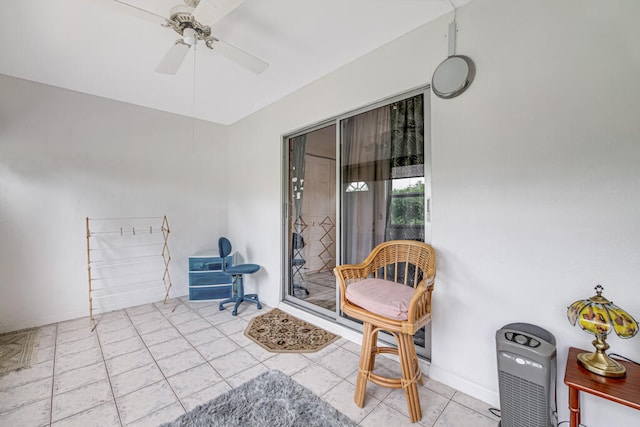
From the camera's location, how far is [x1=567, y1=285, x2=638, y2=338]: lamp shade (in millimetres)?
1104

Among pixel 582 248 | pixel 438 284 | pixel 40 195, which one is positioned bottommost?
pixel 438 284

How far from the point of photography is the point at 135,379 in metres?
1.98

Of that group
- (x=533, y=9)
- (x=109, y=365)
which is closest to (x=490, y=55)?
(x=533, y=9)

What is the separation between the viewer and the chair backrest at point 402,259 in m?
1.90

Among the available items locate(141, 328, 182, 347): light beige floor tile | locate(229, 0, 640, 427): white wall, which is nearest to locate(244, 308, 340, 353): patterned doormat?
locate(141, 328, 182, 347): light beige floor tile

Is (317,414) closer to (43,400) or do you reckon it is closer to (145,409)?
(145,409)

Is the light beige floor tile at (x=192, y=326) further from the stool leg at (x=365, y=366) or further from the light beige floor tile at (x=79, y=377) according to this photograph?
the stool leg at (x=365, y=366)

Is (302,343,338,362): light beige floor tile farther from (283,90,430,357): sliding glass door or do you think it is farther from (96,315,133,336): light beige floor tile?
(96,315,133,336): light beige floor tile

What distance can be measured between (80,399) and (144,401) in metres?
0.45

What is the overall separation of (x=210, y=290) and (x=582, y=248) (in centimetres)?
372

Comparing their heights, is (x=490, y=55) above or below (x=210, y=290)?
above

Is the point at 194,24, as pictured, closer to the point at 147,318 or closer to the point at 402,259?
the point at 402,259

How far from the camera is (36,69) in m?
2.63

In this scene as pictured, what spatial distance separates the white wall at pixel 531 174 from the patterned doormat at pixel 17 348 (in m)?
3.35
